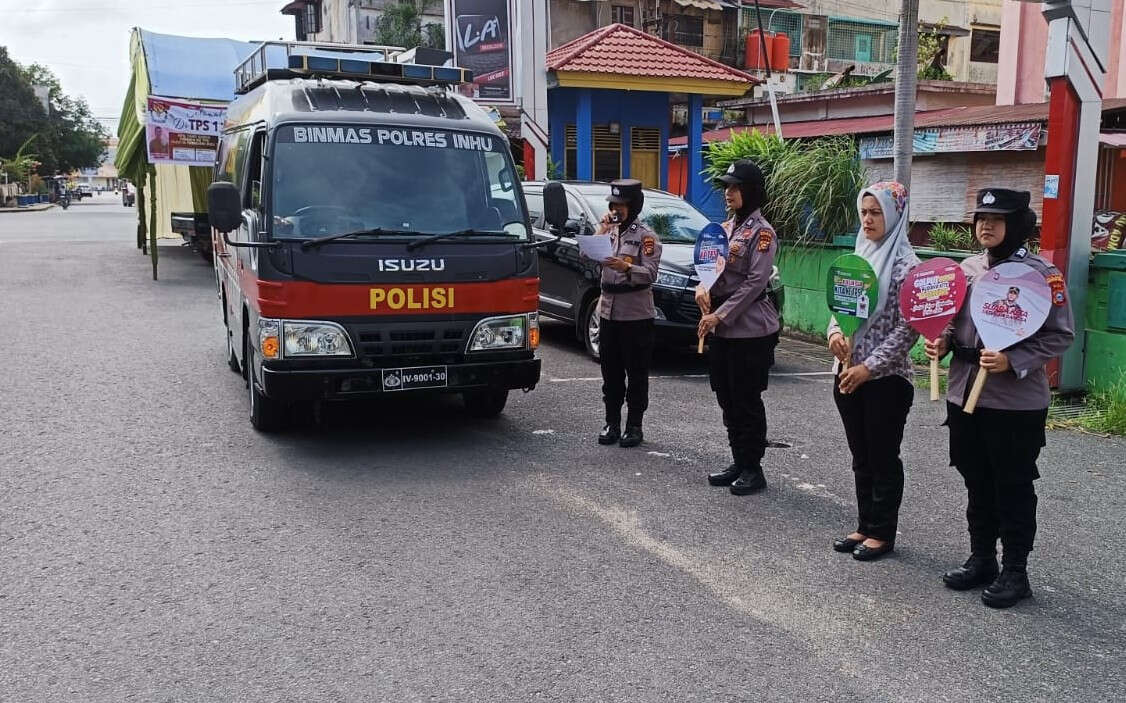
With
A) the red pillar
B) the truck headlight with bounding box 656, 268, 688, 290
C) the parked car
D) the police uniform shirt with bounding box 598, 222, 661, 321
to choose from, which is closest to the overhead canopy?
the parked car

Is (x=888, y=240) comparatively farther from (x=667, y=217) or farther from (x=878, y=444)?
(x=667, y=217)

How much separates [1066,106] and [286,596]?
7.48 m

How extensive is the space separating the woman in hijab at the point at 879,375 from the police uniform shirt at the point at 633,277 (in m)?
2.03

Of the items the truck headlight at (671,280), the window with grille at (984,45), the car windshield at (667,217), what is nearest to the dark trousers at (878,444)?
the truck headlight at (671,280)

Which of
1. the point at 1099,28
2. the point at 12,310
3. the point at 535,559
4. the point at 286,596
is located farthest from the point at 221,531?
the point at 12,310

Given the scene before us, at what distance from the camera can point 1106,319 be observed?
8133 millimetres

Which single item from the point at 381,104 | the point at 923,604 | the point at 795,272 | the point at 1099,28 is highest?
the point at 1099,28

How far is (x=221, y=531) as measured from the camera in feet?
16.5

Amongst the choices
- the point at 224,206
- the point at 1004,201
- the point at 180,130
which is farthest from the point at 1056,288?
the point at 180,130

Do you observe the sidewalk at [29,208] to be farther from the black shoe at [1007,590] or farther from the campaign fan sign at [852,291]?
the black shoe at [1007,590]

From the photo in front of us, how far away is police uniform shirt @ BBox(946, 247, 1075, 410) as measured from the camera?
13.1 feet

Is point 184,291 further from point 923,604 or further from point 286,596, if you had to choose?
point 923,604

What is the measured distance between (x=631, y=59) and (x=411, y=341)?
522 inches

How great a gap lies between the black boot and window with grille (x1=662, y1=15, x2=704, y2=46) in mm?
32846
